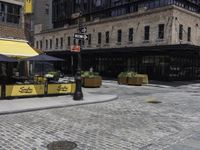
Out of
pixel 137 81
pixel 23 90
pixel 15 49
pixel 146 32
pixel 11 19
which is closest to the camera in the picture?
pixel 23 90

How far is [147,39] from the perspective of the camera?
3847 centimetres

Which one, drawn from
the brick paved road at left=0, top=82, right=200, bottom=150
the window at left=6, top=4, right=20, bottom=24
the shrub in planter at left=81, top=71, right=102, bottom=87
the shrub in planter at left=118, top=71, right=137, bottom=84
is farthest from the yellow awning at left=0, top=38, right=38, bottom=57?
the shrub in planter at left=118, top=71, right=137, bottom=84

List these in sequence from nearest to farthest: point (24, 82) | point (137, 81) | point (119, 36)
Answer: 1. point (24, 82)
2. point (137, 81)
3. point (119, 36)

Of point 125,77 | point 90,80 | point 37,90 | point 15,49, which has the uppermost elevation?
point 15,49

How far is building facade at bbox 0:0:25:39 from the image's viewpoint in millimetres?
23133

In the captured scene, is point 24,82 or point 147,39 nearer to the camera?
point 24,82

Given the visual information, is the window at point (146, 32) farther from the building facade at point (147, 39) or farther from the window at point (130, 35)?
the window at point (130, 35)

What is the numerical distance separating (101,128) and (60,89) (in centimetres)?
893

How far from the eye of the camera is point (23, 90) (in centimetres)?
1680

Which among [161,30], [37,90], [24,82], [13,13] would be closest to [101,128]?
[37,90]

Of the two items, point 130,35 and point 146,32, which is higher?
point 146,32

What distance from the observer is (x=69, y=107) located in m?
14.5

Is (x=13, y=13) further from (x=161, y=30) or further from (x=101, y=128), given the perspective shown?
(x=161, y=30)

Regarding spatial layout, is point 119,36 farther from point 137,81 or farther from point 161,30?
point 137,81
